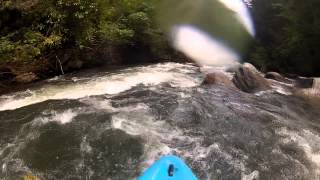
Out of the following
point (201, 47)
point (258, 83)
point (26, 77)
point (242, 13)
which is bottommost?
point (258, 83)

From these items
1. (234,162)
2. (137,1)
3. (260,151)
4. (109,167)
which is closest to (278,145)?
(260,151)

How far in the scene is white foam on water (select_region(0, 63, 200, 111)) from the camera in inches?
332

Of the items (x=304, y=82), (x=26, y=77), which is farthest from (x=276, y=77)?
(x=26, y=77)

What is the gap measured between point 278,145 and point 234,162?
101 cm

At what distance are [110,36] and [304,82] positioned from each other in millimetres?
5100

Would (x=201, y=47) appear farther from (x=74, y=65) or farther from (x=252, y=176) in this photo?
(x=252, y=176)

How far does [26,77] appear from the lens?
959cm

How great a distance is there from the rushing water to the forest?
967 mm

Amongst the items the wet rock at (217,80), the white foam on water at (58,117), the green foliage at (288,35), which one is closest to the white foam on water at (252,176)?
the white foam on water at (58,117)

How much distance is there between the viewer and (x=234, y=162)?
598cm

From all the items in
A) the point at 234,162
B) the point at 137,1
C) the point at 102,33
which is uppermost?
the point at 137,1

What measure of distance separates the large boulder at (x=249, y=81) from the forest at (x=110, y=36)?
4.55ft

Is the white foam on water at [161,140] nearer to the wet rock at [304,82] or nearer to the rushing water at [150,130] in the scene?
the rushing water at [150,130]

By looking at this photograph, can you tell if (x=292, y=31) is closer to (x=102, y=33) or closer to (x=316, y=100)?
(x=316, y=100)
